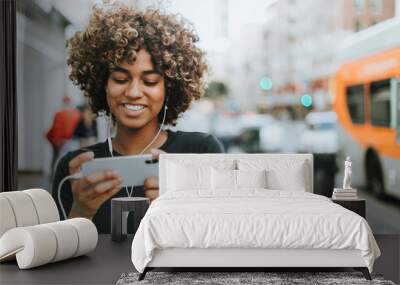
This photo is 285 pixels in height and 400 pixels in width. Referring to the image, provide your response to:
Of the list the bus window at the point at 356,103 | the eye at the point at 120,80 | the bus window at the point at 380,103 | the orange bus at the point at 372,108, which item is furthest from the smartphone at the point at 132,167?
the bus window at the point at 380,103

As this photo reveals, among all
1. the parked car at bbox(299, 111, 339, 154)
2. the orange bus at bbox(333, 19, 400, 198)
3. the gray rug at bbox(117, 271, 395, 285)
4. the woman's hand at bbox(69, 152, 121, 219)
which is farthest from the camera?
the woman's hand at bbox(69, 152, 121, 219)

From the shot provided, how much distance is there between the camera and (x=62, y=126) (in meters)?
7.88

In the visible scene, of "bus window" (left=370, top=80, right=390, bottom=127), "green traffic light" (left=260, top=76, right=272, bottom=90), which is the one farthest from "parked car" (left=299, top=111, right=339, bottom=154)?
"green traffic light" (left=260, top=76, right=272, bottom=90)

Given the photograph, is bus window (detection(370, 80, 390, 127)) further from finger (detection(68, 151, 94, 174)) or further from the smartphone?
finger (detection(68, 151, 94, 174))

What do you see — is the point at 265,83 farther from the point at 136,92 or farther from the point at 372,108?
the point at 136,92

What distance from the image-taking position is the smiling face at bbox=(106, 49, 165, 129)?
772cm

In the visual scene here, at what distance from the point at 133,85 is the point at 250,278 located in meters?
3.25

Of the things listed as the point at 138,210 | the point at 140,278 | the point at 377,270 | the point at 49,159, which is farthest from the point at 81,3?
the point at 377,270

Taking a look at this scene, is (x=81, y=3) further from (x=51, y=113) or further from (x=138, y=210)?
(x=138, y=210)

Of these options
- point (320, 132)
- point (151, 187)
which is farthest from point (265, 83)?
point (151, 187)

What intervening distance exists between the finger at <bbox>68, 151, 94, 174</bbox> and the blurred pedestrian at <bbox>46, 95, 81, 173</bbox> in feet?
0.68

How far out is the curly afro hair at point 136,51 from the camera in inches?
304

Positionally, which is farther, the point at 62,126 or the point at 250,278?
the point at 62,126

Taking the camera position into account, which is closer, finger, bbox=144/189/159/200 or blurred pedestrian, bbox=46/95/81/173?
finger, bbox=144/189/159/200
